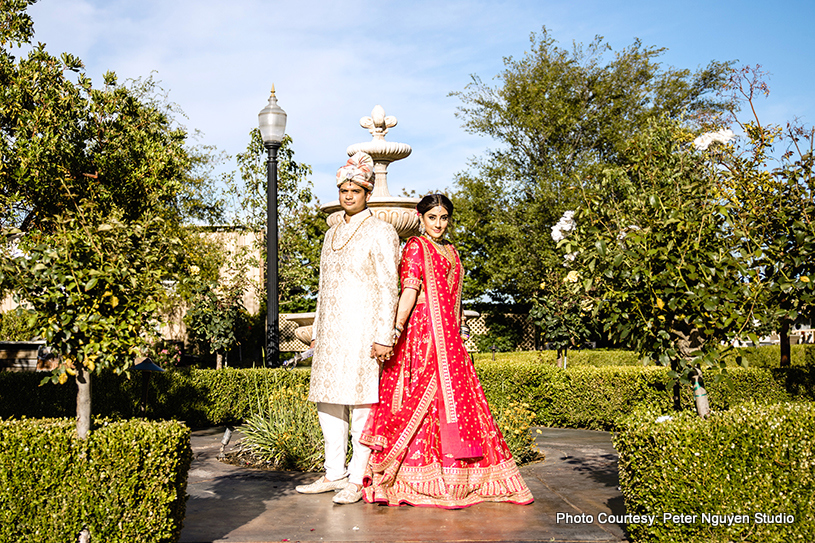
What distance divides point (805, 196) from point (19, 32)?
863 cm

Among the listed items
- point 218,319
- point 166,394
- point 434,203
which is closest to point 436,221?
point 434,203

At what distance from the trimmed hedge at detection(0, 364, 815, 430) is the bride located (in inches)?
125

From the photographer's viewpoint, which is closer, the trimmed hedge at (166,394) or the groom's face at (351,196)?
the groom's face at (351,196)

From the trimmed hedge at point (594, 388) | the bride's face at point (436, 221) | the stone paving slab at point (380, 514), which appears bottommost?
the stone paving slab at point (380, 514)

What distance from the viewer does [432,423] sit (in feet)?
14.1

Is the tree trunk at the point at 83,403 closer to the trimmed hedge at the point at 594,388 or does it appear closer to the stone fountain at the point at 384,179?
the stone fountain at the point at 384,179

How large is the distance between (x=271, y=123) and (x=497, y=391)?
14.6 ft

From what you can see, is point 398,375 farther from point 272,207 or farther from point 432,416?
point 272,207

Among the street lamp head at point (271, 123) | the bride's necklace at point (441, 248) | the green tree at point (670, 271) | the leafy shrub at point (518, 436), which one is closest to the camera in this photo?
the green tree at point (670, 271)

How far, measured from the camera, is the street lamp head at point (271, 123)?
7.82 meters

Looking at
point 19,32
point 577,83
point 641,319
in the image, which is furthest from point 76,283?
point 577,83

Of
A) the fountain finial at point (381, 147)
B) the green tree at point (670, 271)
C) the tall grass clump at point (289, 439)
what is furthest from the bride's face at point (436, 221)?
the fountain finial at point (381, 147)

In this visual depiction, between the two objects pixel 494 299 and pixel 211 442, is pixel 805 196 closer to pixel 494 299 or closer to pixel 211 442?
pixel 211 442

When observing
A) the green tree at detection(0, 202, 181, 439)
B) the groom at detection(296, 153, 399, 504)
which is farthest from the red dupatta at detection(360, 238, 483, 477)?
the green tree at detection(0, 202, 181, 439)
